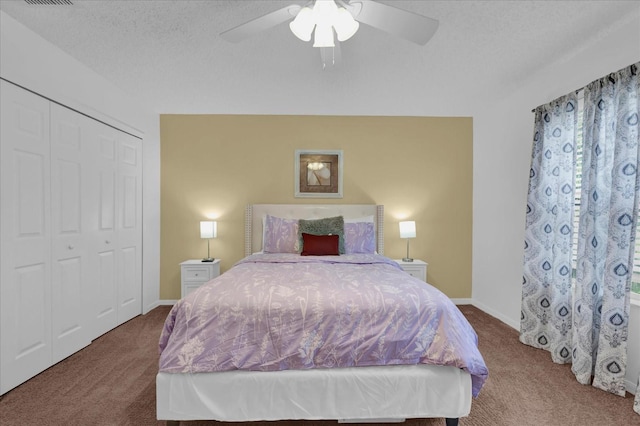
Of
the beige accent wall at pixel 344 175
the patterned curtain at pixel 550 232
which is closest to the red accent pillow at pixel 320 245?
the beige accent wall at pixel 344 175

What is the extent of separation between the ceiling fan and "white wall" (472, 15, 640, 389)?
1.69m

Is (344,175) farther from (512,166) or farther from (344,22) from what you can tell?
(344,22)

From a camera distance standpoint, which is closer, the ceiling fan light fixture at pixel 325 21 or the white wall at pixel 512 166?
the ceiling fan light fixture at pixel 325 21

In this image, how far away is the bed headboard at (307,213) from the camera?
4008 mm

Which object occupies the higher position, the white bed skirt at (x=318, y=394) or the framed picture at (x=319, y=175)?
the framed picture at (x=319, y=175)

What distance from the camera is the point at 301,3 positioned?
6.57 feet

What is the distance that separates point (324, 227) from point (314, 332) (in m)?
1.91

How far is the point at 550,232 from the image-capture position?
276 cm

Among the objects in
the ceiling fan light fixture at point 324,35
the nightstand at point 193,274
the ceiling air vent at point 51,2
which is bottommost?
the nightstand at point 193,274

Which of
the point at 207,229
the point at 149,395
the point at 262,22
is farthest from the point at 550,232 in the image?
the point at 207,229

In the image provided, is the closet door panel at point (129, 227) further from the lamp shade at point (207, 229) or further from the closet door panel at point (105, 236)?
the lamp shade at point (207, 229)

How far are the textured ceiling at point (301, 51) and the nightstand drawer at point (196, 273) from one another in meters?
1.93

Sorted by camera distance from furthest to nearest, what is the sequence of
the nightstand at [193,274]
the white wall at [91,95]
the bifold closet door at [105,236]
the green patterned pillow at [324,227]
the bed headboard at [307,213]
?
1. the bed headboard at [307,213]
2. the nightstand at [193,274]
3. the green patterned pillow at [324,227]
4. the bifold closet door at [105,236]
5. the white wall at [91,95]

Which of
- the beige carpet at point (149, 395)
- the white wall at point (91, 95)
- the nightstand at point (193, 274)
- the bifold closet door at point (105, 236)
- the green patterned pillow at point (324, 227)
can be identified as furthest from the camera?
the nightstand at point (193, 274)
